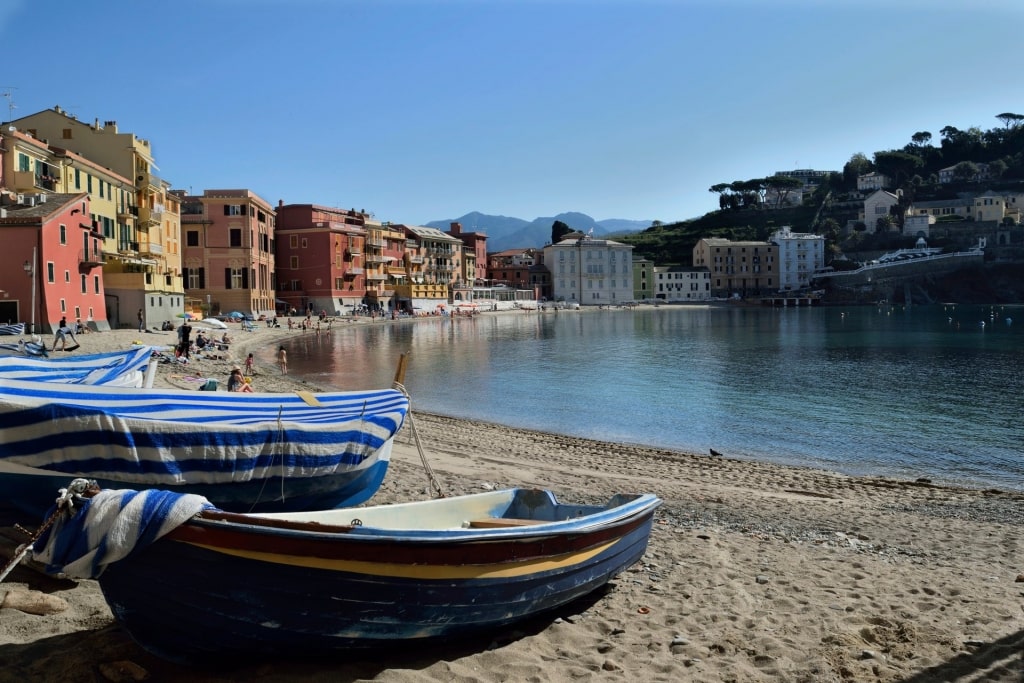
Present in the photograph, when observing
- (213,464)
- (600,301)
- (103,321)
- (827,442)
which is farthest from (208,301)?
(600,301)

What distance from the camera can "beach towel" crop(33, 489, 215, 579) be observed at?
178 inches

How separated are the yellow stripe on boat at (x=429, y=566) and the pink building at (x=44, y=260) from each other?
34.1 meters

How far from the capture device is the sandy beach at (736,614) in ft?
17.9

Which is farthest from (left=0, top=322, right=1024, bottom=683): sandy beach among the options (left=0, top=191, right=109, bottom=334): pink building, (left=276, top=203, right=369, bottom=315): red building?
(left=276, top=203, right=369, bottom=315): red building

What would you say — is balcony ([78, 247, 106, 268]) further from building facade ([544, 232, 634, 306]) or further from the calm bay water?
building facade ([544, 232, 634, 306])

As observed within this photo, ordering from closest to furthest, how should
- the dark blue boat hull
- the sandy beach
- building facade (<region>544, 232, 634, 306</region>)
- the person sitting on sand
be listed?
1. the dark blue boat hull
2. the sandy beach
3. the person sitting on sand
4. building facade (<region>544, 232, 634, 306</region>)

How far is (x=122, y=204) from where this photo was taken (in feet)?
160

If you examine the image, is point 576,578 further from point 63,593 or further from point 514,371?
point 514,371

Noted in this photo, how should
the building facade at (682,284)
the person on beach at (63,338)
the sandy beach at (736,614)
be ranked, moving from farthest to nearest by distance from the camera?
the building facade at (682,284) → the person on beach at (63,338) → the sandy beach at (736,614)

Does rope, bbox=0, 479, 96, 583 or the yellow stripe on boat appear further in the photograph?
the yellow stripe on boat

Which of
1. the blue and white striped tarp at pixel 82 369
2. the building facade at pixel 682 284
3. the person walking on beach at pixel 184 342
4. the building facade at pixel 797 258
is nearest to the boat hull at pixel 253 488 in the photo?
the blue and white striped tarp at pixel 82 369

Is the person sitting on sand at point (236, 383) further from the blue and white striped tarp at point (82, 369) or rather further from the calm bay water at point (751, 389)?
the calm bay water at point (751, 389)

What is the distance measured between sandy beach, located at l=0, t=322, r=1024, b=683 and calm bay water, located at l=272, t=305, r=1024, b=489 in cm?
686

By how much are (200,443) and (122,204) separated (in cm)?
4803
